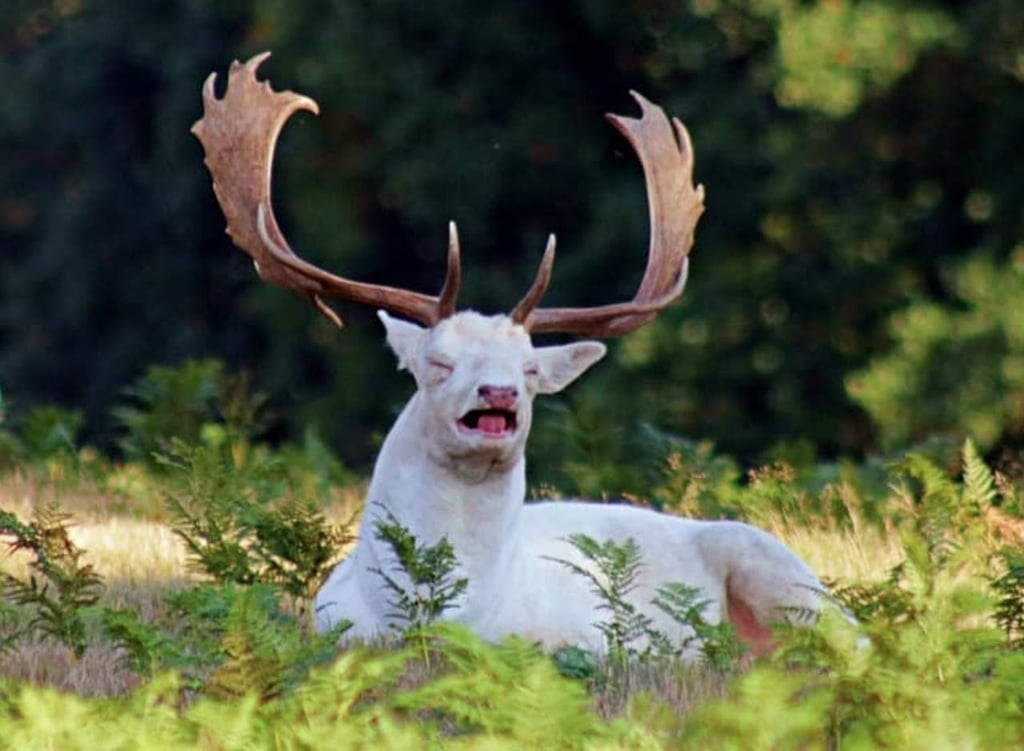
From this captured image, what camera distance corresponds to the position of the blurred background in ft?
89.9

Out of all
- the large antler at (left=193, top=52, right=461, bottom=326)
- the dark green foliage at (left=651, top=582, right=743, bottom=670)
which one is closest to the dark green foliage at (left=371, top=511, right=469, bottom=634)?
the dark green foliage at (left=651, top=582, right=743, bottom=670)

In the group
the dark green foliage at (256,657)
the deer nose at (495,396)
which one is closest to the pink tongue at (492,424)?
the deer nose at (495,396)

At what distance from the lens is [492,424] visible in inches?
419

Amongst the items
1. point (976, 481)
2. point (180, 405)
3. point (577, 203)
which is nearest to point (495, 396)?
point (976, 481)

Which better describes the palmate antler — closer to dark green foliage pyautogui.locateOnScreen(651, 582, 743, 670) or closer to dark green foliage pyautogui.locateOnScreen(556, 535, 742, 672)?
dark green foliage pyautogui.locateOnScreen(556, 535, 742, 672)

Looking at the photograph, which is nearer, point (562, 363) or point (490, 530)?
point (490, 530)

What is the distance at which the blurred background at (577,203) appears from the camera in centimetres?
2739

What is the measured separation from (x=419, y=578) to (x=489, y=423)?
722mm

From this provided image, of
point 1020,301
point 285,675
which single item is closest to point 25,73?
point 1020,301

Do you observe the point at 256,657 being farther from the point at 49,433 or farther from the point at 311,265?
the point at 49,433

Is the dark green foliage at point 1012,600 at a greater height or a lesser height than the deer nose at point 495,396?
lesser

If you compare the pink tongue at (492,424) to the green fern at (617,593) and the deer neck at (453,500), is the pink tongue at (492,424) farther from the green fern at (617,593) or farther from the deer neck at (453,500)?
the green fern at (617,593)

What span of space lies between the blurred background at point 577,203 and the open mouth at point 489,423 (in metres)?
12.9

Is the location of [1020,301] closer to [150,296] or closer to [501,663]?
[150,296]
